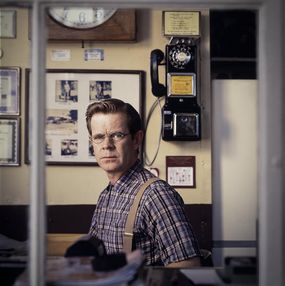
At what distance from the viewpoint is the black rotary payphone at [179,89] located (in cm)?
322

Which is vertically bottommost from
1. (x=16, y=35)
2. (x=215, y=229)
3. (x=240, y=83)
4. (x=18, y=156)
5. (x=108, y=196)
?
(x=215, y=229)

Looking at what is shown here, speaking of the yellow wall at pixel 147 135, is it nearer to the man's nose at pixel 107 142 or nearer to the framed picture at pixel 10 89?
the framed picture at pixel 10 89

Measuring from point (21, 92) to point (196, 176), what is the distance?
1.23 meters

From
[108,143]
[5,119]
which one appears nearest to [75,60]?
[5,119]

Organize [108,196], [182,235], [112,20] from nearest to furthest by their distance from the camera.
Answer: [182,235], [108,196], [112,20]

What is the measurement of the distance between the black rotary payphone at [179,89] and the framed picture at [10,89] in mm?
843

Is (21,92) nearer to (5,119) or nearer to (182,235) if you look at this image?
(5,119)

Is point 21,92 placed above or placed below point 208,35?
below

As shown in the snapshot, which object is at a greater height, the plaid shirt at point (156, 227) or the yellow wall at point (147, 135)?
the yellow wall at point (147, 135)

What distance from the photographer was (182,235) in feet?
7.38

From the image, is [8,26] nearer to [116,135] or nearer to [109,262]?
[116,135]

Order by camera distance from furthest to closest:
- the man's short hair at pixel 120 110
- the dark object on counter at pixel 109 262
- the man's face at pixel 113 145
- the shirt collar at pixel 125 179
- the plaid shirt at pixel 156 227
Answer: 1. the man's short hair at pixel 120 110
2. the man's face at pixel 113 145
3. the shirt collar at pixel 125 179
4. the plaid shirt at pixel 156 227
5. the dark object on counter at pixel 109 262

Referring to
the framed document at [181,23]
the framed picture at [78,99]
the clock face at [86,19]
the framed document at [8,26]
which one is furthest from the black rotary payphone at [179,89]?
the framed document at [8,26]

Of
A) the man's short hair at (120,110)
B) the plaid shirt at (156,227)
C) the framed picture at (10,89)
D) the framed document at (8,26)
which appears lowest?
the plaid shirt at (156,227)
